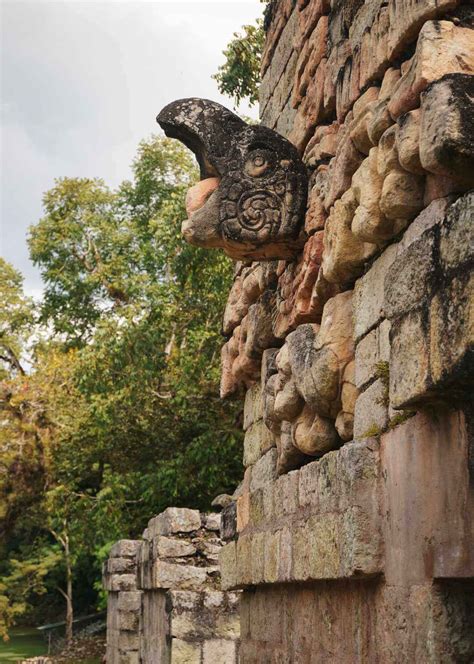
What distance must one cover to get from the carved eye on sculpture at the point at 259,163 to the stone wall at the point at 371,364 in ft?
0.59

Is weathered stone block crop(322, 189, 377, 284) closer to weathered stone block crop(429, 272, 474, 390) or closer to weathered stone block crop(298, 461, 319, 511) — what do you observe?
weathered stone block crop(298, 461, 319, 511)

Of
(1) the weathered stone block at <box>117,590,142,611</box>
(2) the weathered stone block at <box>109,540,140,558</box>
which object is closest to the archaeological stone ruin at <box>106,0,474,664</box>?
(1) the weathered stone block at <box>117,590,142,611</box>

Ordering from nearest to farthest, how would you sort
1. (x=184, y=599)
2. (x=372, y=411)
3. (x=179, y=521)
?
(x=372, y=411), (x=184, y=599), (x=179, y=521)

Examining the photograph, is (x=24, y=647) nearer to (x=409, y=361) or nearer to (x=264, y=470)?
(x=264, y=470)

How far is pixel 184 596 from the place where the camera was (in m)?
7.14

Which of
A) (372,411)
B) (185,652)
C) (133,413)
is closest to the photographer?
(372,411)

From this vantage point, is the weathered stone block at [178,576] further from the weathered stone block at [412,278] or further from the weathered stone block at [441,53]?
the weathered stone block at [441,53]

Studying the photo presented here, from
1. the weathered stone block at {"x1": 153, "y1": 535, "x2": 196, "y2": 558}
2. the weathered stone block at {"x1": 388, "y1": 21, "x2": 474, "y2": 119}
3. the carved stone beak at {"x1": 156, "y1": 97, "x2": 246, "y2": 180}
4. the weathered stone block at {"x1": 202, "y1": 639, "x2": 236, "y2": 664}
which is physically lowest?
the weathered stone block at {"x1": 202, "y1": 639, "x2": 236, "y2": 664}

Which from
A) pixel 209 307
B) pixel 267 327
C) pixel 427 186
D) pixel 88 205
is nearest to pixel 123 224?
pixel 88 205

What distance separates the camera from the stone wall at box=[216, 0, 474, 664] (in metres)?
2.37

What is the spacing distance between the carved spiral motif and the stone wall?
162 millimetres

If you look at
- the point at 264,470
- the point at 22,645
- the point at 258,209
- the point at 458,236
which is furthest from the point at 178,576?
the point at 22,645

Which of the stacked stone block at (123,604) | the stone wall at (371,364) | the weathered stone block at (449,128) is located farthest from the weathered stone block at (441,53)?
the stacked stone block at (123,604)

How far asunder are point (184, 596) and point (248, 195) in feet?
13.4
